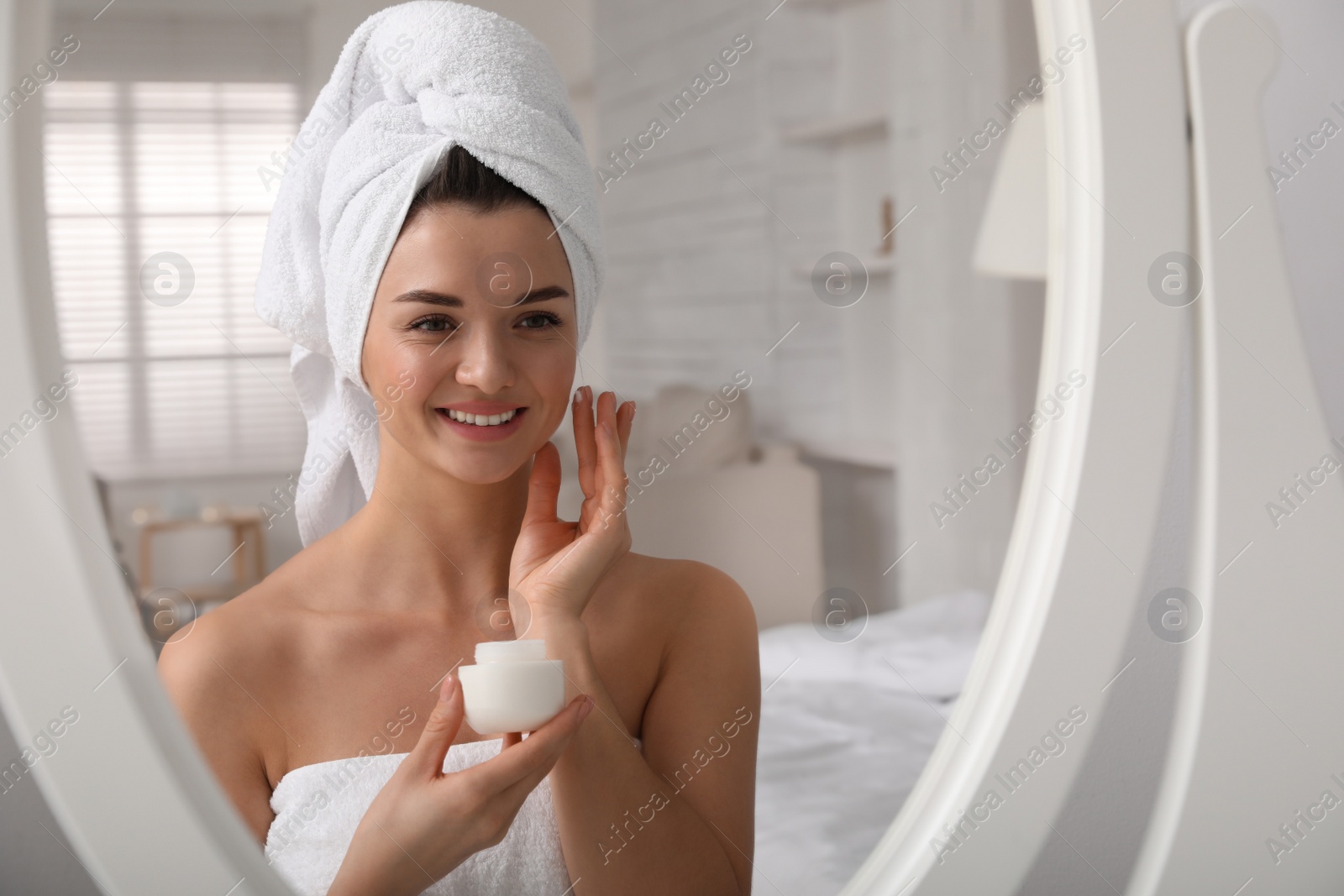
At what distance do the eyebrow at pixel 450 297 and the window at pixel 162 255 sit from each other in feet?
0.32

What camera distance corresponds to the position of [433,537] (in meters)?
0.58

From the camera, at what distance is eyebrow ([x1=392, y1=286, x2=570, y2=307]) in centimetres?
46

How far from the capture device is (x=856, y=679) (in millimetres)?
667

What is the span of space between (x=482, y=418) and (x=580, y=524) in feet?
0.26

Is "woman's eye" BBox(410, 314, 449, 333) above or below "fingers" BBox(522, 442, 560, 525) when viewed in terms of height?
above

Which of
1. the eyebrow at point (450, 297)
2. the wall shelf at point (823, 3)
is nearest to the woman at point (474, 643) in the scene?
the eyebrow at point (450, 297)

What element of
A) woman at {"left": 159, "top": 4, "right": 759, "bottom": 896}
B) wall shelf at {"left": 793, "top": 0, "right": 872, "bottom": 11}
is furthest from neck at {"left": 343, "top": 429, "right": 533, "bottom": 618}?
wall shelf at {"left": 793, "top": 0, "right": 872, "bottom": 11}

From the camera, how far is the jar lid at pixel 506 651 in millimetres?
391

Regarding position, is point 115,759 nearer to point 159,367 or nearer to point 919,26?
point 159,367

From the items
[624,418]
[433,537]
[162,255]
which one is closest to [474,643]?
[433,537]

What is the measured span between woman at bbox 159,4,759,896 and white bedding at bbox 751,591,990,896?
0.07 m

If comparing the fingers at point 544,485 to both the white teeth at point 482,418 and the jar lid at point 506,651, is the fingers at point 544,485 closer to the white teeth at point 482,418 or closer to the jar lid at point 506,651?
the white teeth at point 482,418

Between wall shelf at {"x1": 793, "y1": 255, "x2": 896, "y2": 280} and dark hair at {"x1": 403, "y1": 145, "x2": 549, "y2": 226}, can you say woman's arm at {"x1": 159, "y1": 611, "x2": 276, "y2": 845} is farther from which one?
wall shelf at {"x1": 793, "y1": 255, "x2": 896, "y2": 280}

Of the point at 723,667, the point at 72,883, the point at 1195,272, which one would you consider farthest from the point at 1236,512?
the point at 72,883
